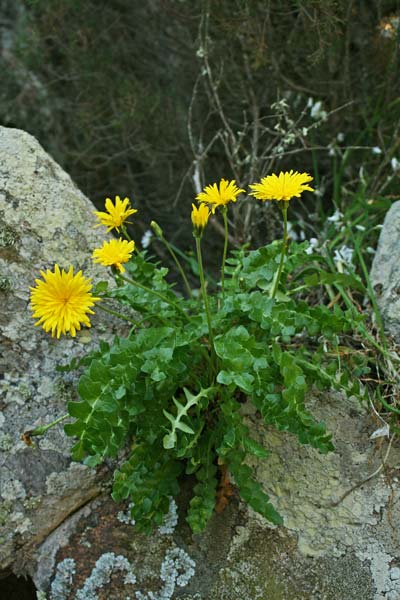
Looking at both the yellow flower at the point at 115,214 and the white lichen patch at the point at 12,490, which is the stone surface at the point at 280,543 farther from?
the yellow flower at the point at 115,214

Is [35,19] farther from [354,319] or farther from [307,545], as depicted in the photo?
[307,545]

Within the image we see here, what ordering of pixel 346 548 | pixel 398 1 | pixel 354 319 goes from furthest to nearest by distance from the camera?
pixel 398 1, pixel 354 319, pixel 346 548

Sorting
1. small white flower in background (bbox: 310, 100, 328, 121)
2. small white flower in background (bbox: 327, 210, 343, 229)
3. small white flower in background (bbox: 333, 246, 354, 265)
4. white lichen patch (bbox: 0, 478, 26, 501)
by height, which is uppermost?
small white flower in background (bbox: 310, 100, 328, 121)

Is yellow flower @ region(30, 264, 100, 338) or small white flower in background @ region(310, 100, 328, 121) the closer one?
yellow flower @ region(30, 264, 100, 338)

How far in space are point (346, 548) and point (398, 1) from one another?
2.37 metres

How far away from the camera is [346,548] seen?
1784 mm

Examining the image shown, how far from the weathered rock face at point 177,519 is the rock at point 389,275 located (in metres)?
0.35

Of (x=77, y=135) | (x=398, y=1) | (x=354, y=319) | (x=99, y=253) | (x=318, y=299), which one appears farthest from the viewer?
(x=77, y=135)

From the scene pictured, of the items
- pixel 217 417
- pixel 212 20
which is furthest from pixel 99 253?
pixel 212 20

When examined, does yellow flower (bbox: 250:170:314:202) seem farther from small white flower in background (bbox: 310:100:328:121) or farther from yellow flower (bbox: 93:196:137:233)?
small white flower in background (bbox: 310:100:328:121)

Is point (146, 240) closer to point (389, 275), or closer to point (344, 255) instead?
point (344, 255)

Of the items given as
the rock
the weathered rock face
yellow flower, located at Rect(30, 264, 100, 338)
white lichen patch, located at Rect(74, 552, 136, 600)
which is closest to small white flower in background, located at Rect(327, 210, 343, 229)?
the rock

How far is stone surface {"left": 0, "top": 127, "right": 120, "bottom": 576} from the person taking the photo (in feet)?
6.08

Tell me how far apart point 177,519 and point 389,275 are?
3.57 ft
